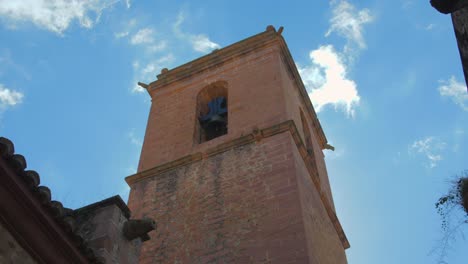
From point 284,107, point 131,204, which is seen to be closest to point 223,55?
point 284,107

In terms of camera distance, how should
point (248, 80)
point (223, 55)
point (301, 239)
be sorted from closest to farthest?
point (301, 239) → point (248, 80) → point (223, 55)

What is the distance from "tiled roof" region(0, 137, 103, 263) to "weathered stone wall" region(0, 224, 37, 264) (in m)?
0.38

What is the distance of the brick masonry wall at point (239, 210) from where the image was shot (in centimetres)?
838

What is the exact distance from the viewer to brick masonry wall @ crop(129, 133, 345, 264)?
27.5 ft

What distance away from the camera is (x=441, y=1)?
358 centimetres

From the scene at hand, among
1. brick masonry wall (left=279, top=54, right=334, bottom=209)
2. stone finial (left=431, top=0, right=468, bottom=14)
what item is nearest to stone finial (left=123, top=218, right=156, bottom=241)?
stone finial (left=431, top=0, right=468, bottom=14)

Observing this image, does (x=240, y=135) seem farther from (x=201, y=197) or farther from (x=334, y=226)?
(x=334, y=226)

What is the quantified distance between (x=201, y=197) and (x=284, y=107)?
2815mm

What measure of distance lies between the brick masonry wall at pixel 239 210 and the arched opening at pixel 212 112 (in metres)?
2.05

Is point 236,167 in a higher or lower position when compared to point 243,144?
lower

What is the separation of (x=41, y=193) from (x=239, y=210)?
527 cm

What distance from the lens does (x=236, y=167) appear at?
1015 centimetres

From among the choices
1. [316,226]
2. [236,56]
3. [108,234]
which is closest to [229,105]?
[236,56]

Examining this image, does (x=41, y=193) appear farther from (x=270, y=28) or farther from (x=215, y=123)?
(x=270, y=28)
